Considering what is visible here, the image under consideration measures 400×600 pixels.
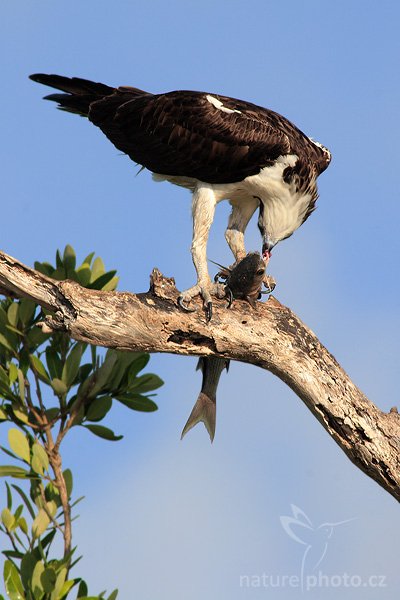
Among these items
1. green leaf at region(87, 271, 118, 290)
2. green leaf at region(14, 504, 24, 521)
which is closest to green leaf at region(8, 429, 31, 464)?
green leaf at region(14, 504, 24, 521)

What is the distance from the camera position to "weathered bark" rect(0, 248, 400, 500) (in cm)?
624

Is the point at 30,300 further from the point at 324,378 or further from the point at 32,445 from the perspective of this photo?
the point at 324,378

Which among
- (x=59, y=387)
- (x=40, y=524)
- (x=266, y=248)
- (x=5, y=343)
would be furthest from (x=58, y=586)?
(x=266, y=248)

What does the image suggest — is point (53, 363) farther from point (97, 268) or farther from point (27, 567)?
point (27, 567)

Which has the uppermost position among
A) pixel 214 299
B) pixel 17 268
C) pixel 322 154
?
pixel 322 154

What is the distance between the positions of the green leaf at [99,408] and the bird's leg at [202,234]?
3.54ft

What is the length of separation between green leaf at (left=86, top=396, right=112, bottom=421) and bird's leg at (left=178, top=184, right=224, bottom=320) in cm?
108

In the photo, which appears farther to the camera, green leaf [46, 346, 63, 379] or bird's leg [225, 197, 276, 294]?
bird's leg [225, 197, 276, 294]

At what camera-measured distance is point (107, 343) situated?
20.5ft

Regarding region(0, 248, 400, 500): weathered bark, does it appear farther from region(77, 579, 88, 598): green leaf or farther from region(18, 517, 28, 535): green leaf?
region(77, 579, 88, 598): green leaf

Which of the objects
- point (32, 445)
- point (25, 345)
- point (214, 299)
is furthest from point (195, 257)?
point (32, 445)

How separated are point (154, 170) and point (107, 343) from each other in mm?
2109

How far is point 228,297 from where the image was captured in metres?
6.90

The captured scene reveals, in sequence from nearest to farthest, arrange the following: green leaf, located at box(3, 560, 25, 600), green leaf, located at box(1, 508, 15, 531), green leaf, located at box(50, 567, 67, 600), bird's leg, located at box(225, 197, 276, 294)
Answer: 1. green leaf, located at box(50, 567, 67, 600)
2. green leaf, located at box(3, 560, 25, 600)
3. green leaf, located at box(1, 508, 15, 531)
4. bird's leg, located at box(225, 197, 276, 294)
